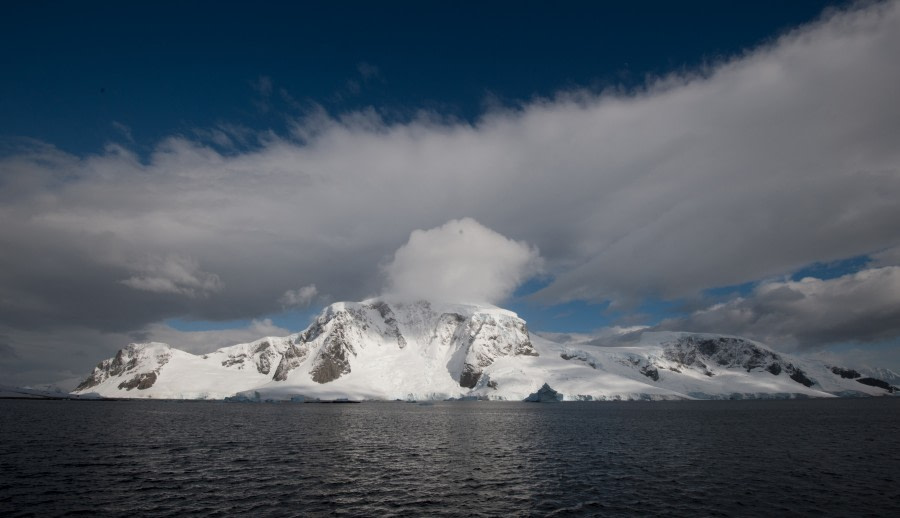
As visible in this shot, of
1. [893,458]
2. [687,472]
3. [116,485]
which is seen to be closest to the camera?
[116,485]

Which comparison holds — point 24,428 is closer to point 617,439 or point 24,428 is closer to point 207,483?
point 207,483

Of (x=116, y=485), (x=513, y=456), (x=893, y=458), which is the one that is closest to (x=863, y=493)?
(x=893, y=458)

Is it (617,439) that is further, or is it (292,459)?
(617,439)

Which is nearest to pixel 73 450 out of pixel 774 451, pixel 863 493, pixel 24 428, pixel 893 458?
pixel 24 428

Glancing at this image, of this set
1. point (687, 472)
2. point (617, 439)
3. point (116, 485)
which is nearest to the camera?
point (116, 485)

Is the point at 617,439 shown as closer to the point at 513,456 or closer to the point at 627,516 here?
the point at 513,456

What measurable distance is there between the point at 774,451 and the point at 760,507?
4057 centimetres

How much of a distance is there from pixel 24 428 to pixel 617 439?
121261 mm

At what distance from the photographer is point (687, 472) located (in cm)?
5594

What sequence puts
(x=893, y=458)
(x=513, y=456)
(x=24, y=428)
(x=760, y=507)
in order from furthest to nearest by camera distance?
(x=24, y=428), (x=513, y=456), (x=893, y=458), (x=760, y=507)

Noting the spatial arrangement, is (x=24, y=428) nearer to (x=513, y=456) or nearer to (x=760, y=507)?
(x=513, y=456)

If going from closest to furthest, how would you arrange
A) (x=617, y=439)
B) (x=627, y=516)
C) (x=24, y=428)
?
(x=627, y=516) < (x=617, y=439) < (x=24, y=428)

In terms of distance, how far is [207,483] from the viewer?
1923 inches

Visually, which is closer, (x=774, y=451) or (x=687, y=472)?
(x=687, y=472)
